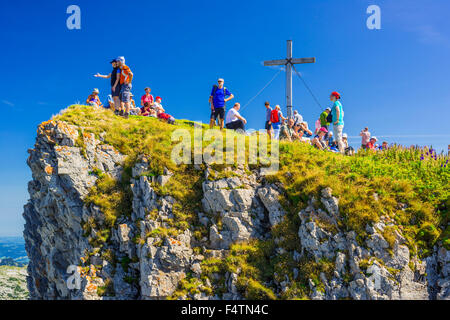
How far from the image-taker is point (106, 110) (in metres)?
19.5

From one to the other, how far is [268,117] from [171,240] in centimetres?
961

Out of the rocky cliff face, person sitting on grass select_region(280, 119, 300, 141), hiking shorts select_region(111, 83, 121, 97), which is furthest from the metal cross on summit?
hiking shorts select_region(111, 83, 121, 97)

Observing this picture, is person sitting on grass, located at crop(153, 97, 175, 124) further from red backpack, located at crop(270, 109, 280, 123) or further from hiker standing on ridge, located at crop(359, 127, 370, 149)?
hiker standing on ridge, located at crop(359, 127, 370, 149)

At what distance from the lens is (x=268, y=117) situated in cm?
1906

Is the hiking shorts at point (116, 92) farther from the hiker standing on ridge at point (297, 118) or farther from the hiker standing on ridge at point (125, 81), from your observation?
the hiker standing on ridge at point (297, 118)

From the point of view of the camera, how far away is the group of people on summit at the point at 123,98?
18.2 meters

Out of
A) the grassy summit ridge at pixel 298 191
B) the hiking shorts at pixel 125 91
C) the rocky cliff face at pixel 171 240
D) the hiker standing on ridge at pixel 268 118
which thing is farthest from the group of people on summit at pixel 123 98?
the hiker standing on ridge at pixel 268 118

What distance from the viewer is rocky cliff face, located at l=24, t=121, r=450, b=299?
38.1 ft

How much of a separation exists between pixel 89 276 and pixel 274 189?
29.7 feet

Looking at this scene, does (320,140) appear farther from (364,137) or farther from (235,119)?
(235,119)

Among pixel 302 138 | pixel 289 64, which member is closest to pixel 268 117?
pixel 302 138
